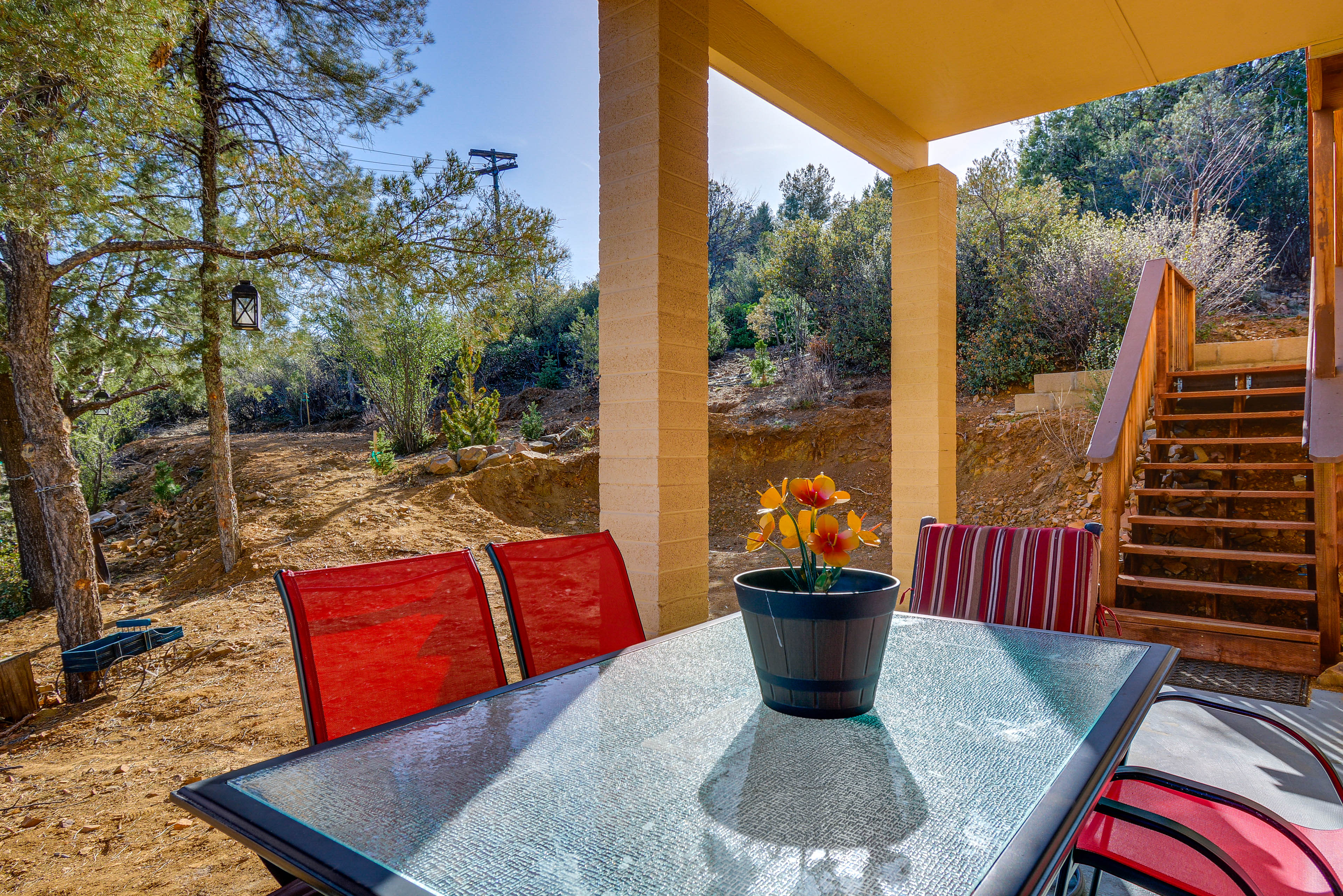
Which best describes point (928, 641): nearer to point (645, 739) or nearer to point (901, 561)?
point (645, 739)

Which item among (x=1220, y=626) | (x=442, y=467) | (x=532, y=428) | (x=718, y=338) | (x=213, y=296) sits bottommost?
(x=1220, y=626)

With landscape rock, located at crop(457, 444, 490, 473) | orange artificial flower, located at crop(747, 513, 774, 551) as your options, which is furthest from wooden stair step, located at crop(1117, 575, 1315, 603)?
landscape rock, located at crop(457, 444, 490, 473)

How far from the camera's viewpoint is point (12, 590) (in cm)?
628

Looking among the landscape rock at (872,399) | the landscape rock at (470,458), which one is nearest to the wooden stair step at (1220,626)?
the landscape rock at (872,399)

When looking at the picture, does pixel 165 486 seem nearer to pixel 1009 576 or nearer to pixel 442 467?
pixel 442 467

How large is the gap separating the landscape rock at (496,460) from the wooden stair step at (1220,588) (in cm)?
635

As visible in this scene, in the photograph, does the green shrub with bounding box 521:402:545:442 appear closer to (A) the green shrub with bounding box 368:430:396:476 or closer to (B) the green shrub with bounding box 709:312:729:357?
(A) the green shrub with bounding box 368:430:396:476

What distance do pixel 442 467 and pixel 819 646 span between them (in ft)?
25.2

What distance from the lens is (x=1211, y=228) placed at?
338 inches

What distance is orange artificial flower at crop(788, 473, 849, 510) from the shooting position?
1172 mm

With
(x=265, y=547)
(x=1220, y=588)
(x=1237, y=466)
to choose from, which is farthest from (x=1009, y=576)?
(x=265, y=547)

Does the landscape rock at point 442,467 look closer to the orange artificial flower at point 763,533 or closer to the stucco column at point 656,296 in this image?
the stucco column at point 656,296

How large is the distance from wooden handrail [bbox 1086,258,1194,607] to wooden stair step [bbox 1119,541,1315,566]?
8.4 inches

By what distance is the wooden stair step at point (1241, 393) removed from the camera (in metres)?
4.26
